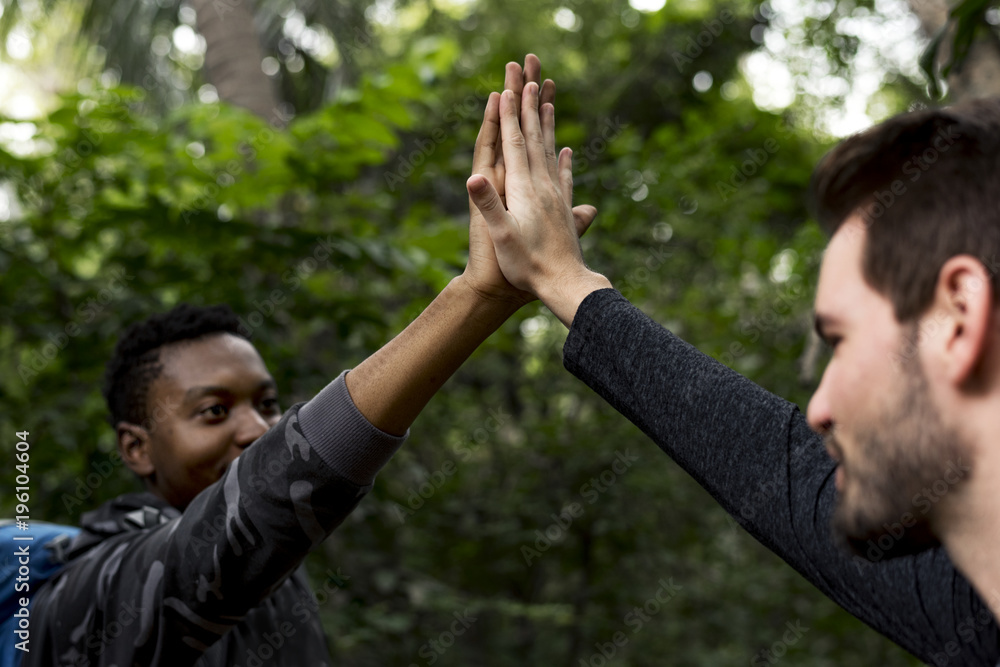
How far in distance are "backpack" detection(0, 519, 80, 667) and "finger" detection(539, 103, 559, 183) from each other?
128 centimetres

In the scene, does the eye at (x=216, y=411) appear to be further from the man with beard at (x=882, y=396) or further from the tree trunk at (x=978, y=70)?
the tree trunk at (x=978, y=70)

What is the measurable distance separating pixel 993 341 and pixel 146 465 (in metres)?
1.77

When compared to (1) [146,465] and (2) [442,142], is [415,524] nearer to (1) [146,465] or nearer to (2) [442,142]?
(2) [442,142]

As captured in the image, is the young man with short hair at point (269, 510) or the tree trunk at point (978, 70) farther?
the tree trunk at point (978, 70)

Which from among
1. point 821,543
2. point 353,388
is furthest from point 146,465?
point 821,543

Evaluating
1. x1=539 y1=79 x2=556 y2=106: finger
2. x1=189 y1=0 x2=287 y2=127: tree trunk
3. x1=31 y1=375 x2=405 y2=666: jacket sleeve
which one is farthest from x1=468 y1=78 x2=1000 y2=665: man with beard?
x1=189 y1=0 x2=287 y2=127: tree trunk

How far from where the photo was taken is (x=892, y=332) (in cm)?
94

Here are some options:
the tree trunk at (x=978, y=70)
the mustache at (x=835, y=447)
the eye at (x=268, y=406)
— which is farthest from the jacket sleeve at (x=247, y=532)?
the tree trunk at (x=978, y=70)

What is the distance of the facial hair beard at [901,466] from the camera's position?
3.02 ft

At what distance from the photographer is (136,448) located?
199cm

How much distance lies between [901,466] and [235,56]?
3864 millimetres

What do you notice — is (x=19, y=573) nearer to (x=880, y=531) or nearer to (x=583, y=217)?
(x=583, y=217)

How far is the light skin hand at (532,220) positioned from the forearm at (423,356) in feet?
0.27

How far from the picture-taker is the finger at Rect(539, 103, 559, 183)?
1.45m
